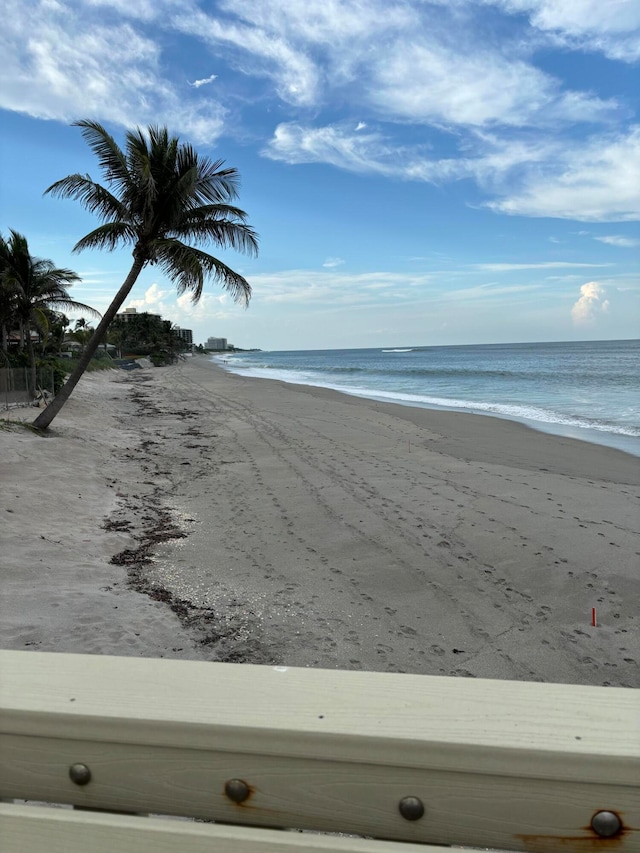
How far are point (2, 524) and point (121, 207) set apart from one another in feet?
31.3

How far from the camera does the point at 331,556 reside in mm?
5941

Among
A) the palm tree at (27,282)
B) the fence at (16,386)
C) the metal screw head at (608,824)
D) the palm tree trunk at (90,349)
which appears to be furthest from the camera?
the palm tree at (27,282)

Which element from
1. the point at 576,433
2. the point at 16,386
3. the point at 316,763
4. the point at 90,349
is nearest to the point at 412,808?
the point at 316,763

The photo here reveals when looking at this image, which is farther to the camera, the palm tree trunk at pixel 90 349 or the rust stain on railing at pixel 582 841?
the palm tree trunk at pixel 90 349

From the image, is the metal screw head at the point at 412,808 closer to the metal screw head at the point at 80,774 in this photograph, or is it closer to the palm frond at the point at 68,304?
the metal screw head at the point at 80,774

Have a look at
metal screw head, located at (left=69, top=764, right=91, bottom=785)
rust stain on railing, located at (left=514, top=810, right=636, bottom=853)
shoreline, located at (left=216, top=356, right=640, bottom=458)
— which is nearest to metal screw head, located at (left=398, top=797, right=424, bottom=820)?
rust stain on railing, located at (left=514, top=810, right=636, bottom=853)

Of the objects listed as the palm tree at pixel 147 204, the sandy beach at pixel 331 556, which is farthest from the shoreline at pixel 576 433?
the palm tree at pixel 147 204

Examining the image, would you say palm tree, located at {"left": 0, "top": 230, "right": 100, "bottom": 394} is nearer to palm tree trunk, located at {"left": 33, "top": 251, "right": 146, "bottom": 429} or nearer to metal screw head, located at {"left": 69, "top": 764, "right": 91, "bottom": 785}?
palm tree trunk, located at {"left": 33, "top": 251, "right": 146, "bottom": 429}

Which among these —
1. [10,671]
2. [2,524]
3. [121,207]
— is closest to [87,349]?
[121,207]

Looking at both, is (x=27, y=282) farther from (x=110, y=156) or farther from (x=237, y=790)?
(x=237, y=790)

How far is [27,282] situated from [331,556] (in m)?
16.9

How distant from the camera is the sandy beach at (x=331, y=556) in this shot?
4129 millimetres

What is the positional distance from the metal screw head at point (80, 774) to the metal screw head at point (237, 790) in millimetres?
223

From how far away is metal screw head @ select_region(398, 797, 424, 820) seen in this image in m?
0.89
